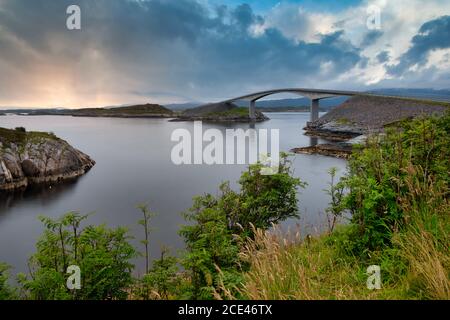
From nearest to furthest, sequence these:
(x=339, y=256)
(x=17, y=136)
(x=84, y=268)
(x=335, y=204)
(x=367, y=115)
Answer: (x=339, y=256), (x=84, y=268), (x=335, y=204), (x=17, y=136), (x=367, y=115)

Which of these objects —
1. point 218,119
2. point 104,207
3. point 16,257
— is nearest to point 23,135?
point 104,207

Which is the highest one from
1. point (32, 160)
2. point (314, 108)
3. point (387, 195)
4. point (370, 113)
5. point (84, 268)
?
point (314, 108)

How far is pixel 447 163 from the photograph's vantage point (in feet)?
21.3

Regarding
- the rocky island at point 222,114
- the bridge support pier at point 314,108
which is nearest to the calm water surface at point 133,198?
the bridge support pier at point 314,108

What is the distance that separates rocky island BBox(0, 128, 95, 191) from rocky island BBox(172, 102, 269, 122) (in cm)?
10504

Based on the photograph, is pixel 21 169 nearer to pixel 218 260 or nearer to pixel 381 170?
pixel 218 260

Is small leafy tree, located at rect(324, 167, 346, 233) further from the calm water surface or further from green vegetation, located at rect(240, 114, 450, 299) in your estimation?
green vegetation, located at rect(240, 114, 450, 299)

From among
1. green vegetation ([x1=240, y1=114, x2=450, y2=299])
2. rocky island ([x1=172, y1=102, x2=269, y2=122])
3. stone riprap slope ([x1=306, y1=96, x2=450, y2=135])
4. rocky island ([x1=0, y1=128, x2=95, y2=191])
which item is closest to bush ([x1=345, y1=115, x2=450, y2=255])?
green vegetation ([x1=240, y1=114, x2=450, y2=299])

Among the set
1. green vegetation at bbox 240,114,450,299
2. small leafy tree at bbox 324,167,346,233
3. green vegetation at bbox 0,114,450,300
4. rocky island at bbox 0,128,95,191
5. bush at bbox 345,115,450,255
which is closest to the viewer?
green vegetation at bbox 240,114,450,299

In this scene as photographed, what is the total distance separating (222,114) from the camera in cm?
15162

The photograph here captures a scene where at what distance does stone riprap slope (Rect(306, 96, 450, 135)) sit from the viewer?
213 ft

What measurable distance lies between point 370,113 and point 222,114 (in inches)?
3349

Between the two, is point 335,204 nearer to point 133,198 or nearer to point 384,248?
point 384,248

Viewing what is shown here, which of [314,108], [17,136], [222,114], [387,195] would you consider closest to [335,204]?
[387,195]
